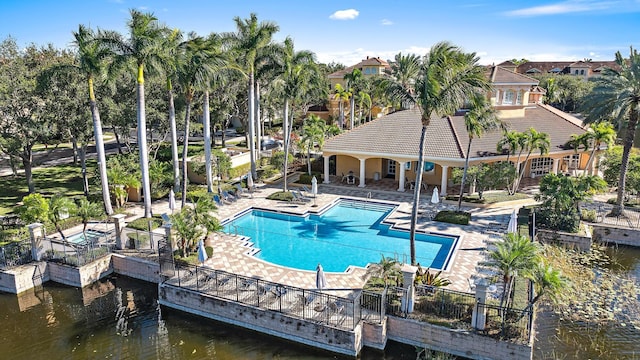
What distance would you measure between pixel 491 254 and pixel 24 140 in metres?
26.8

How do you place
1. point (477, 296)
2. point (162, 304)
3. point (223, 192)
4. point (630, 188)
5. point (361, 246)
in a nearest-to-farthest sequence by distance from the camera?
point (477, 296) < point (162, 304) < point (361, 246) < point (630, 188) < point (223, 192)

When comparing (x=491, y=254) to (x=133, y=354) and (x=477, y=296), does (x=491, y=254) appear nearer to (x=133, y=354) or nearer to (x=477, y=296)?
(x=477, y=296)

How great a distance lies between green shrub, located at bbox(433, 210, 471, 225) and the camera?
2472 centimetres

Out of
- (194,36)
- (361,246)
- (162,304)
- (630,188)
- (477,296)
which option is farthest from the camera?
(630,188)

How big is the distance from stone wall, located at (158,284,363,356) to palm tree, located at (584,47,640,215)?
2036 cm

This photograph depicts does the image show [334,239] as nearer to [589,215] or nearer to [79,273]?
[79,273]

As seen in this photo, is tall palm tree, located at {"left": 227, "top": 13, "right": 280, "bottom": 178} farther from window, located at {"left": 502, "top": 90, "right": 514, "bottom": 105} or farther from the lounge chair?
window, located at {"left": 502, "top": 90, "right": 514, "bottom": 105}

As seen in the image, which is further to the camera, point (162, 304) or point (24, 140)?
point (24, 140)

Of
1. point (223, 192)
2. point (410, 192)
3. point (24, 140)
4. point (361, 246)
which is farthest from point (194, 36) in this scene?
point (410, 192)

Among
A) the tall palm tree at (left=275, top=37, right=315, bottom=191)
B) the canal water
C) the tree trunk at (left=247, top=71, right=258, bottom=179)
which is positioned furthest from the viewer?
the tree trunk at (left=247, top=71, right=258, bottom=179)

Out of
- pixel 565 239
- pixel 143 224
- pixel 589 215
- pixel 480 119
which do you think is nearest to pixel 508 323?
pixel 565 239

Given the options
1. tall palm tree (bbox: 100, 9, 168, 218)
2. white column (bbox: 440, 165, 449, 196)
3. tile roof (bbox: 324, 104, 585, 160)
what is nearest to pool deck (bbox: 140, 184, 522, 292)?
white column (bbox: 440, 165, 449, 196)

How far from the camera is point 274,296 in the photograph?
53.4ft

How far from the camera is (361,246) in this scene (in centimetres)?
2234
